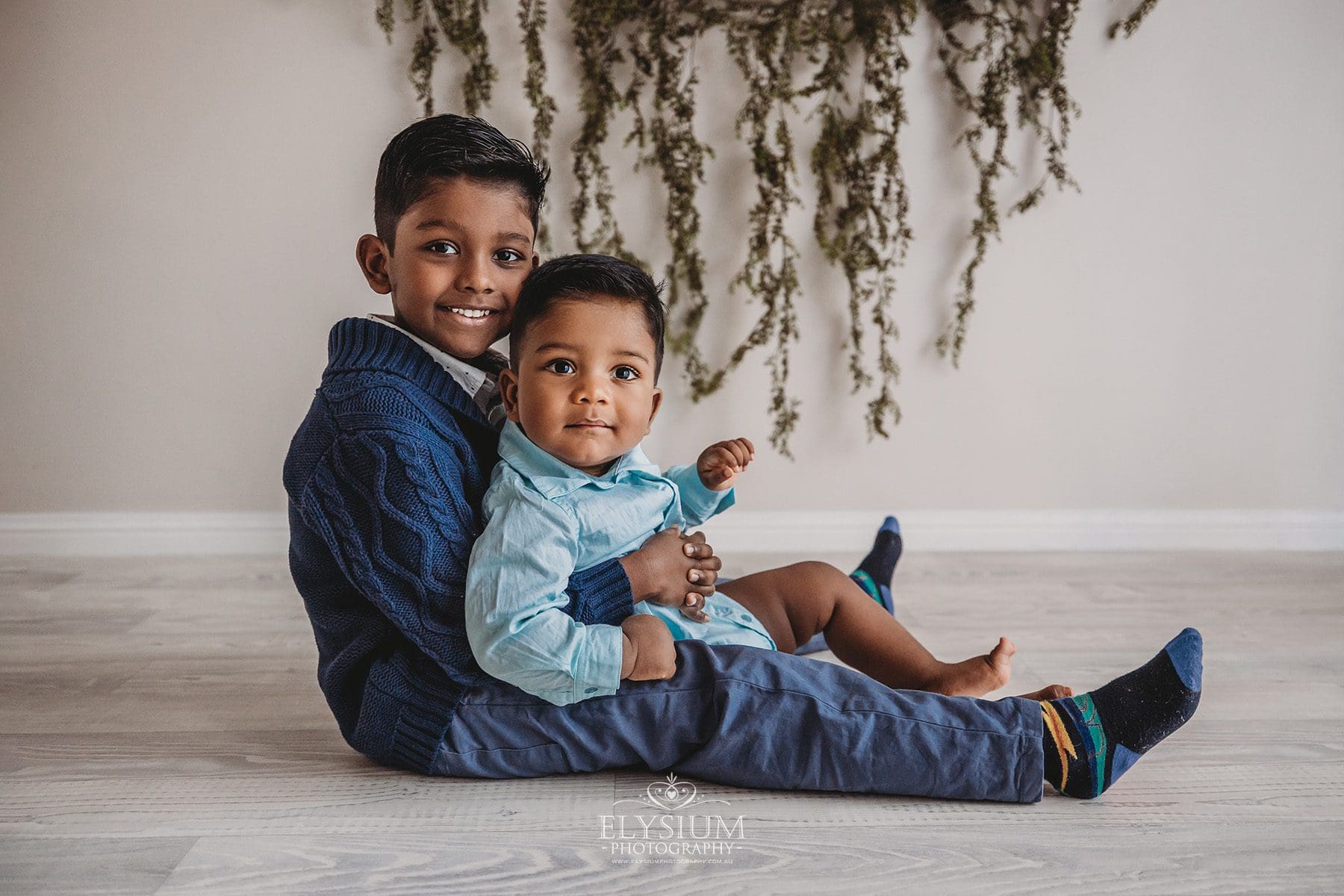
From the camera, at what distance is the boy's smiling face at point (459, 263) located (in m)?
1.23

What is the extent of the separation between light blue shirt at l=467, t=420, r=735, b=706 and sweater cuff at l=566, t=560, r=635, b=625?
2 cm

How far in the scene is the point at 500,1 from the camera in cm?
223

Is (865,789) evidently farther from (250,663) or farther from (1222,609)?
(1222,609)

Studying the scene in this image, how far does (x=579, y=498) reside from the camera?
3.88 feet

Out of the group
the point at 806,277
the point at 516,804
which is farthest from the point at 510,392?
the point at 806,277

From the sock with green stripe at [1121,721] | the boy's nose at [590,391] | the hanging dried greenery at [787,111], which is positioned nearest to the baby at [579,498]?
the boy's nose at [590,391]

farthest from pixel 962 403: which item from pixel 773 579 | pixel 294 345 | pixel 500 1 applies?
pixel 294 345

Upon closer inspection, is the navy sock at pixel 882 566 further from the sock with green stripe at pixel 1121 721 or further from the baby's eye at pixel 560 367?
the baby's eye at pixel 560 367

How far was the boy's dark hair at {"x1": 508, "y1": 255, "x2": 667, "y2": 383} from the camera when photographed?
1.18 m

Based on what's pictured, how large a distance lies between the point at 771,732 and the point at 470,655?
0.33 meters

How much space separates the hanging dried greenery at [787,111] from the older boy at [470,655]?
1.02 m

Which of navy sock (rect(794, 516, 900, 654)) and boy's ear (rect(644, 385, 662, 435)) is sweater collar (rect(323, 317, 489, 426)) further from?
navy sock (rect(794, 516, 900, 654))

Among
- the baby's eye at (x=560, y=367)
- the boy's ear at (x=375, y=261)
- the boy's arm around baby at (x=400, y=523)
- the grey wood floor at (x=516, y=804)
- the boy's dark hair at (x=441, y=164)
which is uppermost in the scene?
the boy's dark hair at (x=441, y=164)

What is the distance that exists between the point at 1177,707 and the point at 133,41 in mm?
2227
